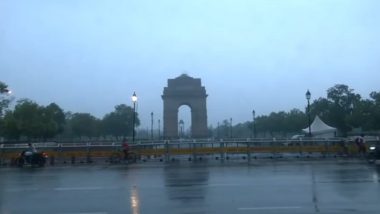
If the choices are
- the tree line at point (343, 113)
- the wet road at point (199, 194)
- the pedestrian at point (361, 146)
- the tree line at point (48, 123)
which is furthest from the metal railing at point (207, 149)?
the tree line at point (48, 123)

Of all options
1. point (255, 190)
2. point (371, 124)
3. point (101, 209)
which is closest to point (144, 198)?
point (101, 209)

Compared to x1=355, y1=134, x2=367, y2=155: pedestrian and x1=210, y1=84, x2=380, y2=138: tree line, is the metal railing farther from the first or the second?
x1=210, y1=84, x2=380, y2=138: tree line

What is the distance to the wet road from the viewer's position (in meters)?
12.5

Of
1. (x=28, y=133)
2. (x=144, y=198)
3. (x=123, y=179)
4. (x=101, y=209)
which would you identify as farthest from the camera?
(x=28, y=133)

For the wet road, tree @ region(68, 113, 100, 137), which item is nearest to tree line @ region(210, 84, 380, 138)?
tree @ region(68, 113, 100, 137)

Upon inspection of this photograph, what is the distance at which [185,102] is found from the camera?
90.5 metres

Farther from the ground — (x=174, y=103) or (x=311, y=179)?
(x=174, y=103)

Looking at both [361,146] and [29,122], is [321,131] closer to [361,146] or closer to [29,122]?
[361,146]

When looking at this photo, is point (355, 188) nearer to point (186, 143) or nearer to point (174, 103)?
point (186, 143)

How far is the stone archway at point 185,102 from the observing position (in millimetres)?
89562

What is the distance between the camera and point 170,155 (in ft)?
117

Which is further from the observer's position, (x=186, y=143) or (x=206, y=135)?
(x=206, y=135)

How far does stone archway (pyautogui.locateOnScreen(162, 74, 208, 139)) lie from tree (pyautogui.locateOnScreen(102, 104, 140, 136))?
24.2 m

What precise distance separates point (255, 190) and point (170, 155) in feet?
66.0
